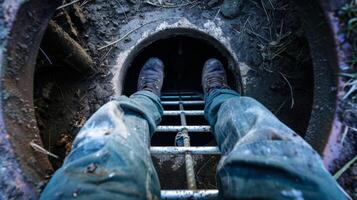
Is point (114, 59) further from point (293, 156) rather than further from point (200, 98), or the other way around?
point (293, 156)

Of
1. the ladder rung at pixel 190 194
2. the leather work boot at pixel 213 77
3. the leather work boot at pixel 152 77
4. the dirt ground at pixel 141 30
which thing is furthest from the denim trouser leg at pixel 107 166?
the leather work boot at pixel 213 77

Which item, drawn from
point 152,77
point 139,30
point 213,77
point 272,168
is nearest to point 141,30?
point 139,30

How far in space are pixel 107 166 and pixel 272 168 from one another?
513 millimetres

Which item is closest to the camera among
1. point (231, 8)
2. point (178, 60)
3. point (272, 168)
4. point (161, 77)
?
point (272, 168)

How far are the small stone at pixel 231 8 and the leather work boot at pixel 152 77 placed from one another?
70 cm

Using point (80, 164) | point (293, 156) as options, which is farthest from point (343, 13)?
point (80, 164)

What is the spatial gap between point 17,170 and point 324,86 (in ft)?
4.14

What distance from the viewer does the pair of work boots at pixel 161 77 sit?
2.29 meters

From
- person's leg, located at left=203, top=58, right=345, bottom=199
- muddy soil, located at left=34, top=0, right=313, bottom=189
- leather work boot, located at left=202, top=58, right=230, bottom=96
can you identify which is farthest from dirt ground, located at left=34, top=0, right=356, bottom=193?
person's leg, located at left=203, top=58, right=345, bottom=199

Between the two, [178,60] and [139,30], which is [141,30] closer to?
[139,30]

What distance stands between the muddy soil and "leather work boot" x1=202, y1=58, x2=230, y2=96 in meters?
0.27

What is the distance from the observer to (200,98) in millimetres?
2584

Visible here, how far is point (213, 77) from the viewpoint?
239 cm

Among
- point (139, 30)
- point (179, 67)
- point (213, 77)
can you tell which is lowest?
A: point (213, 77)
